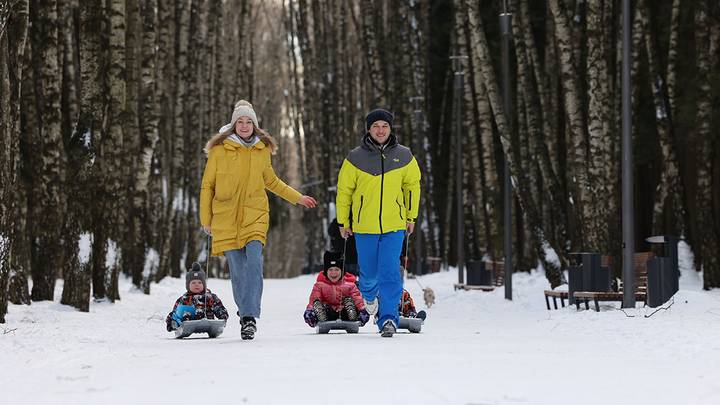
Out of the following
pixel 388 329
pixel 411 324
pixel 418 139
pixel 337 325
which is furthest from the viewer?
pixel 418 139

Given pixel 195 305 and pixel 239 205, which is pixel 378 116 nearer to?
pixel 239 205

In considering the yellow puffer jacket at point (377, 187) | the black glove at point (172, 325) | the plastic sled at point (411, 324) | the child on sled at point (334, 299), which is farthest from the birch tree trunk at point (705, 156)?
the black glove at point (172, 325)

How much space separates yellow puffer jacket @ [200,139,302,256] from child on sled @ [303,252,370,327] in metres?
1.29

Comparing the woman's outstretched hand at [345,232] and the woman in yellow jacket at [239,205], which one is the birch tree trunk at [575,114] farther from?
the woman in yellow jacket at [239,205]

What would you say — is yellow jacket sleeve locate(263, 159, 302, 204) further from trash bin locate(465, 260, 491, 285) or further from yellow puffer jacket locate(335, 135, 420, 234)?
trash bin locate(465, 260, 491, 285)

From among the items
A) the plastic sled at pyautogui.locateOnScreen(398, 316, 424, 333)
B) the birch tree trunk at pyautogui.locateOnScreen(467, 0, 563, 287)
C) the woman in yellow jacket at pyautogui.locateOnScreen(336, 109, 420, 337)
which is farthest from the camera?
the birch tree trunk at pyautogui.locateOnScreen(467, 0, 563, 287)

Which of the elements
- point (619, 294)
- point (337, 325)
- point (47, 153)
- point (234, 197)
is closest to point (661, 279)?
point (619, 294)

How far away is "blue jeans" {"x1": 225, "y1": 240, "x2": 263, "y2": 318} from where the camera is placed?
9859 mm

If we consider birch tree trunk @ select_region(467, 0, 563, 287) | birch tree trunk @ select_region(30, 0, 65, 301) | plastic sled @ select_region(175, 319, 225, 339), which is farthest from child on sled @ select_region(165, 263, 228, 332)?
birch tree trunk @ select_region(467, 0, 563, 287)

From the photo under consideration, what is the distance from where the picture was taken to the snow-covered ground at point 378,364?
19.7 ft

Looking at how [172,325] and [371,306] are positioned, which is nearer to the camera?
[371,306]

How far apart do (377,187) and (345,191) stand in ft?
0.91

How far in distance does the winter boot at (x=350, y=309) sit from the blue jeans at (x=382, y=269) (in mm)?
667

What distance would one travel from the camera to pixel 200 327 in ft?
34.3
